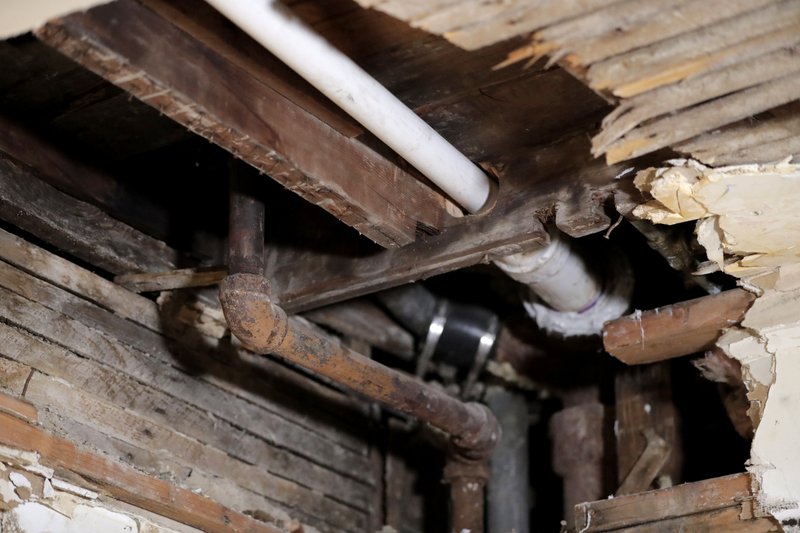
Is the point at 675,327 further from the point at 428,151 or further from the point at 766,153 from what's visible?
the point at 428,151

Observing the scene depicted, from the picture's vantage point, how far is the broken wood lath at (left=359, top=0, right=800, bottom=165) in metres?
1.39

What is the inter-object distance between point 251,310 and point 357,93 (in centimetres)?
57

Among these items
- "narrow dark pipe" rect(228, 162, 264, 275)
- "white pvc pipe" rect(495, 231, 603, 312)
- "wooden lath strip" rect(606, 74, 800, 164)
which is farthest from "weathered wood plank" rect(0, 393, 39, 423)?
"wooden lath strip" rect(606, 74, 800, 164)

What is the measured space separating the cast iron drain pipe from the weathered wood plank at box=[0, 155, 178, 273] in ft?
1.45

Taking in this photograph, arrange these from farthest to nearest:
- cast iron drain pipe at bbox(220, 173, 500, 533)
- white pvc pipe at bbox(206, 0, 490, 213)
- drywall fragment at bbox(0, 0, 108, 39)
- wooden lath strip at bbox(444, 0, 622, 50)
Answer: cast iron drain pipe at bbox(220, 173, 500, 533), white pvc pipe at bbox(206, 0, 490, 213), wooden lath strip at bbox(444, 0, 622, 50), drywall fragment at bbox(0, 0, 108, 39)

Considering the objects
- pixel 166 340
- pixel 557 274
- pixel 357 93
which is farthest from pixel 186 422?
pixel 357 93

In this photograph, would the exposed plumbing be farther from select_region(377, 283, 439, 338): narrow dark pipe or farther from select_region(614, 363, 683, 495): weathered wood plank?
select_region(377, 283, 439, 338): narrow dark pipe

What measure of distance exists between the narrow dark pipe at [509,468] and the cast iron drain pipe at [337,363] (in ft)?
0.44

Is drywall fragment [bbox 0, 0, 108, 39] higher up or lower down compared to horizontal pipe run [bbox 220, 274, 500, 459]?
lower down

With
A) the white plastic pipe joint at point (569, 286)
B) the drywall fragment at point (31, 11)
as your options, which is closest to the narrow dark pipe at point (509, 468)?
the white plastic pipe joint at point (569, 286)

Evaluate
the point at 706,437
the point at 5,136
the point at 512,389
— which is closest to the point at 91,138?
the point at 5,136

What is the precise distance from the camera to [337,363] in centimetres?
224

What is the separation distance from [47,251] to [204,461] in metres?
0.64

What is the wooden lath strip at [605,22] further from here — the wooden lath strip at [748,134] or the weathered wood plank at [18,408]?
the weathered wood plank at [18,408]
